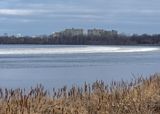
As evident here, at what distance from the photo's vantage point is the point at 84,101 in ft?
35.2

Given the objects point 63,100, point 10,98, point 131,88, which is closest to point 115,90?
point 131,88

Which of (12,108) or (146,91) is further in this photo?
(146,91)

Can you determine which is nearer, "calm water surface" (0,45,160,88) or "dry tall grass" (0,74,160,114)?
"dry tall grass" (0,74,160,114)

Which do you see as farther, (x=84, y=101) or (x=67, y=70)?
(x=67, y=70)

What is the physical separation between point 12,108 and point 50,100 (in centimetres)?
Result: 132

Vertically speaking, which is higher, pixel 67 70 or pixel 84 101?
pixel 84 101

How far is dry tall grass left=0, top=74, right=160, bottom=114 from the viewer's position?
31.8 ft

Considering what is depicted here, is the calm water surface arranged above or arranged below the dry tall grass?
below

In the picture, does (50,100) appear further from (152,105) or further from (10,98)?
(152,105)

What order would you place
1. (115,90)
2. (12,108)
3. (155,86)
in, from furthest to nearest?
(155,86), (115,90), (12,108)

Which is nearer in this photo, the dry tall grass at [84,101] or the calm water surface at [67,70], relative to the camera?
the dry tall grass at [84,101]

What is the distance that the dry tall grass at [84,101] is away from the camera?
31.8 feet

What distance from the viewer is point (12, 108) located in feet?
31.0

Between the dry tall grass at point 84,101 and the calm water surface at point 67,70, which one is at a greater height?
the dry tall grass at point 84,101
